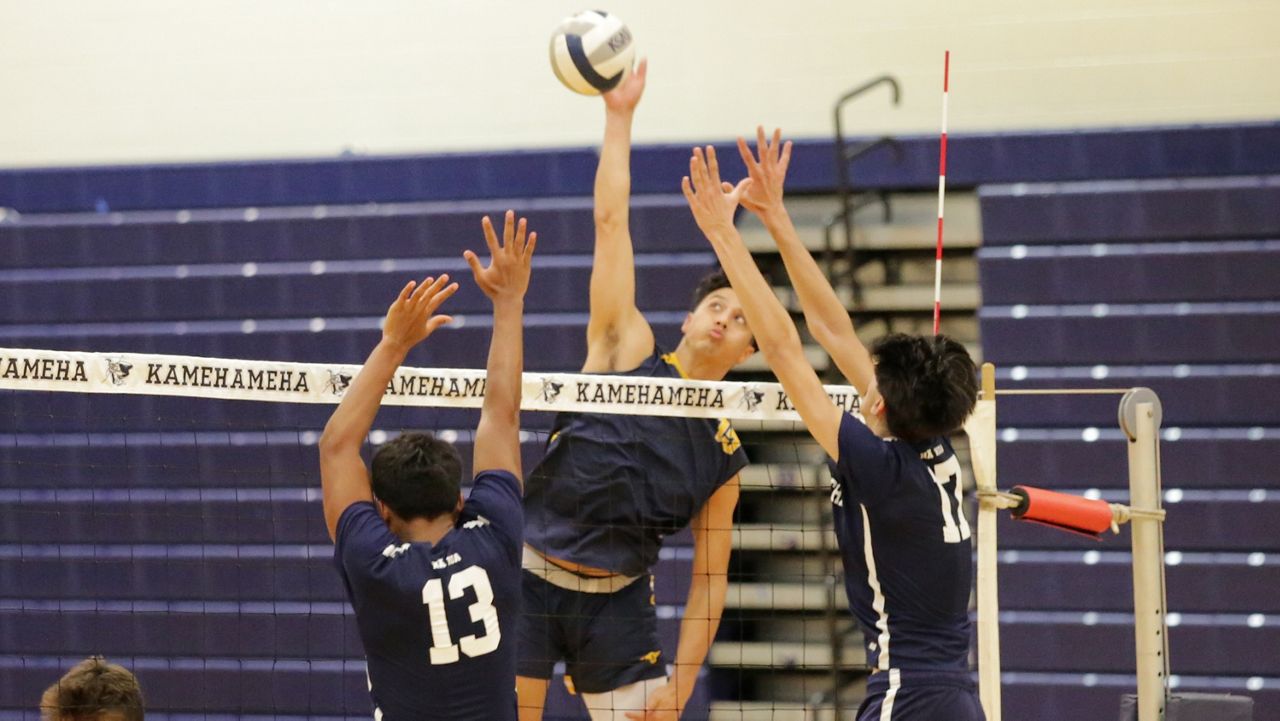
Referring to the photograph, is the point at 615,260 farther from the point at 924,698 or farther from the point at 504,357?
the point at 924,698

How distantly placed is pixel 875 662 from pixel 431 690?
125 cm

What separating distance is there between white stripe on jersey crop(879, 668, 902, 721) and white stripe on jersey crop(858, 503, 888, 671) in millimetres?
36

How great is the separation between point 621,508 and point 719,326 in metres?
0.81

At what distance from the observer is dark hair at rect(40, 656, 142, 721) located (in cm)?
369

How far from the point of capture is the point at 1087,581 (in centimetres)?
765

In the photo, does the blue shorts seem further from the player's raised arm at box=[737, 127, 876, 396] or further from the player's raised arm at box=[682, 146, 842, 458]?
the player's raised arm at box=[737, 127, 876, 396]

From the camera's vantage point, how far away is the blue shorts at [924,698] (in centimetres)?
371

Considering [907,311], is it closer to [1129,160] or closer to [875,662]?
[1129,160]

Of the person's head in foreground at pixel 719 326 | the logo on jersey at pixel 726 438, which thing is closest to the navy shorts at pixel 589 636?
the logo on jersey at pixel 726 438

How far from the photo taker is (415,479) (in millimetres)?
3398

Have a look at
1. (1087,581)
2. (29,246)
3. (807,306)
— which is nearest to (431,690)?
(807,306)

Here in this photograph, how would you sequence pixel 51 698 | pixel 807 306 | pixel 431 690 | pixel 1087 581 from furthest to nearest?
pixel 1087 581 → pixel 807 306 → pixel 51 698 → pixel 431 690

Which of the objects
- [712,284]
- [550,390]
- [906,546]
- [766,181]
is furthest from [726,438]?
[906,546]

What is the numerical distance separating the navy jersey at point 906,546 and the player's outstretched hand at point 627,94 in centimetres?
206
